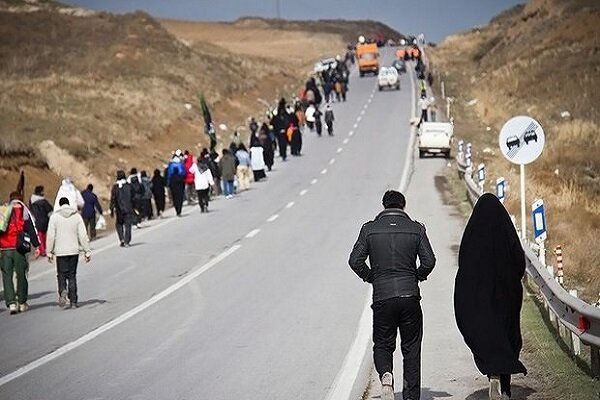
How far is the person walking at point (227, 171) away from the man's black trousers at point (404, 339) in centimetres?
2932

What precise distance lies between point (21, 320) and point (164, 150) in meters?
38.8

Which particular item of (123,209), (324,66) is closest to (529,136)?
(123,209)

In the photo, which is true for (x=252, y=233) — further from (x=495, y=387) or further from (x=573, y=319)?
(x=495, y=387)

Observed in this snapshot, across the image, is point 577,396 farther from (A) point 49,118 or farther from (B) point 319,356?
(A) point 49,118

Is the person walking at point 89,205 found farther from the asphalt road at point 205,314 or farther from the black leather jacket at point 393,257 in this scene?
the black leather jacket at point 393,257

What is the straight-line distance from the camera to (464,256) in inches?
384

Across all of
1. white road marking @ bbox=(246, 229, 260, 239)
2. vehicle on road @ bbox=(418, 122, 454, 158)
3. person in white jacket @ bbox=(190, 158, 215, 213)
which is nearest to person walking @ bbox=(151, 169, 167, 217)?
person in white jacket @ bbox=(190, 158, 215, 213)

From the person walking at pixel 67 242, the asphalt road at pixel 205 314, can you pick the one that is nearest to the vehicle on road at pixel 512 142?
the asphalt road at pixel 205 314

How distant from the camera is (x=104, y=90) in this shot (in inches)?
2640

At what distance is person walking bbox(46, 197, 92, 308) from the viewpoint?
58.8ft

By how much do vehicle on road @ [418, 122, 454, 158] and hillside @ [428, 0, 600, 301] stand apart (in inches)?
57.3

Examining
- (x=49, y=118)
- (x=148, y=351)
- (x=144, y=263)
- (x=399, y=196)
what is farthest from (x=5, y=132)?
(x=399, y=196)

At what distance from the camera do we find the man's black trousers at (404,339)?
9.64 m

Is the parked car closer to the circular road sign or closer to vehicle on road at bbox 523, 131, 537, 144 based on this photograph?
the circular road sign
